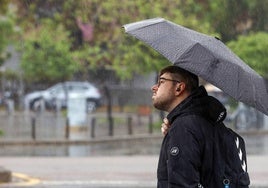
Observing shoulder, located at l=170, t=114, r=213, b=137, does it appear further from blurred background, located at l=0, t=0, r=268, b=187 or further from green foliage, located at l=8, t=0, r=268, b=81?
green foliage, located at l=8, t=0, r=268, b=81

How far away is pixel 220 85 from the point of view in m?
3.74

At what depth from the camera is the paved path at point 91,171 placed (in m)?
12.8

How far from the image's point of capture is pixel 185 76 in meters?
3.79

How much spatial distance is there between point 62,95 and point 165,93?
35.2 metres

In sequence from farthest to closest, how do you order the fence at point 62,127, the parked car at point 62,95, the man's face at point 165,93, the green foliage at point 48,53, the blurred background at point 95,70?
the parked car at point 62,95
the green foliage at point 48,53
the fence at point 62,127
the blurred background at point 95,70
the man's face at point 165,93

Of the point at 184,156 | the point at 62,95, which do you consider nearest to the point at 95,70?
the point at 62,95

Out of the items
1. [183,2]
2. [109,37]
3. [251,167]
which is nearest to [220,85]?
[251,167]

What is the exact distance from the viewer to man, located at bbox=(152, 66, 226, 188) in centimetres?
350

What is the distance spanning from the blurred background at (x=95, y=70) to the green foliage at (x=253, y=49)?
0.14ft

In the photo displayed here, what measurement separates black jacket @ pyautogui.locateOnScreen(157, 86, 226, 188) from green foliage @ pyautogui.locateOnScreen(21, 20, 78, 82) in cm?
3212

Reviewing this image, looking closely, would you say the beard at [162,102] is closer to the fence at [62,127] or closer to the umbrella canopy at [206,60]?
the umbrella canopy at [206,60]

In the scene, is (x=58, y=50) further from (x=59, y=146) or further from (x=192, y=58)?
(x=192, y=58)

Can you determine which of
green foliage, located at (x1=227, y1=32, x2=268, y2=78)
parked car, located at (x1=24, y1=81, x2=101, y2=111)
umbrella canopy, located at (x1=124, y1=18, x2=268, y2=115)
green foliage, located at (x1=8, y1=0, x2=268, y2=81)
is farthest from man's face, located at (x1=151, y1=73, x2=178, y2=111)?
parked car, located at (x1=24, y1=81, x2=101, y2=111)

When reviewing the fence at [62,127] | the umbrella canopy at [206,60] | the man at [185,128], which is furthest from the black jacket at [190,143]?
the fence at [62,127]
